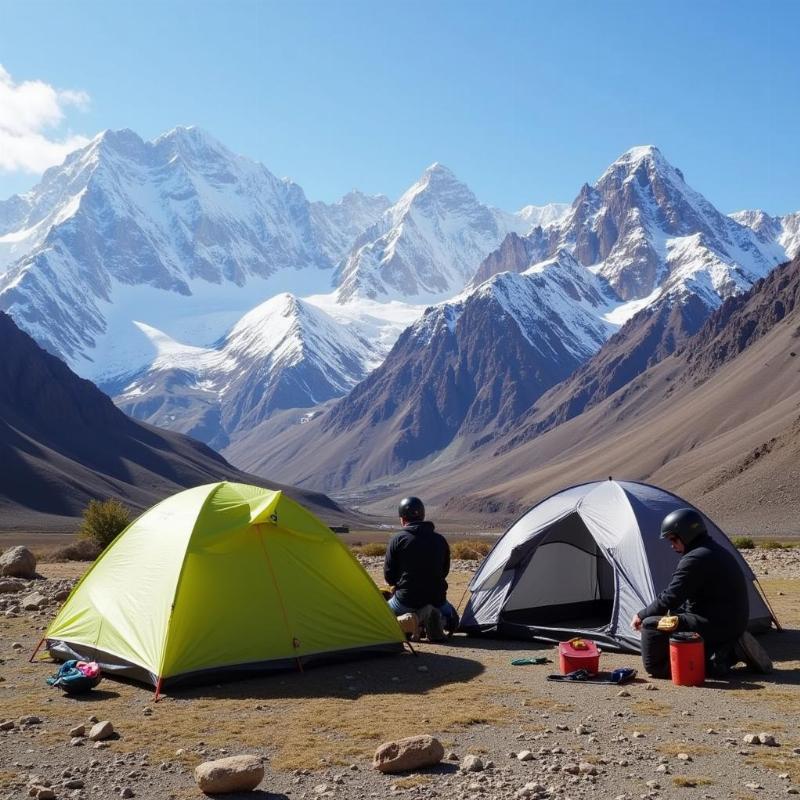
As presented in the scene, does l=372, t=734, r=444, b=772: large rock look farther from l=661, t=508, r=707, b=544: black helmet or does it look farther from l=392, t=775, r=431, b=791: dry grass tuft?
l=661, t=508, r=707, b=544: black helmet

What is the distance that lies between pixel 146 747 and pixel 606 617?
11.6 metres

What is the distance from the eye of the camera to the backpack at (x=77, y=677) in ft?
46.1

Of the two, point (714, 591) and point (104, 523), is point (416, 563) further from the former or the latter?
point (104, 523)

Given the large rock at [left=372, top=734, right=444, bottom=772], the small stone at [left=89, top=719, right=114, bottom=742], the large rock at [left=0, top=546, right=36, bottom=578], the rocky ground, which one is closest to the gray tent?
the rocky ground

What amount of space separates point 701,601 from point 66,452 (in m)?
157

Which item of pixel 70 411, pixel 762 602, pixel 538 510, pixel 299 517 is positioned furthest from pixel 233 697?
pixel 70 411

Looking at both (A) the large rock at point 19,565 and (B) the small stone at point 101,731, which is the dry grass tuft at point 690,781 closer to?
(B) the small stone at point 101,731

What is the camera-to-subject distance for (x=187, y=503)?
16688 millimetres

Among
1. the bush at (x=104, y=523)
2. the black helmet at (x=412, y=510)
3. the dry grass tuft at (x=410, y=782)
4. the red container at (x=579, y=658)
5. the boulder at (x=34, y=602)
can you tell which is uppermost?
the bush at (x=104, y=523)

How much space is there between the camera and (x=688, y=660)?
13992 millimetres

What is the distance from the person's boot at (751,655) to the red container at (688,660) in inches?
30.8

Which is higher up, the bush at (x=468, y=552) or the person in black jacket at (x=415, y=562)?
the bush at (x=468, y=552)

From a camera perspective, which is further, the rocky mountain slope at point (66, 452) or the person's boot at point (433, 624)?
the rocky mountain slope at point (66, 452)

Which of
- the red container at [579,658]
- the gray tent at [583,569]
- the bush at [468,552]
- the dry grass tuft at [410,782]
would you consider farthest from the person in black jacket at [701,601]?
the bush at [468,552]
